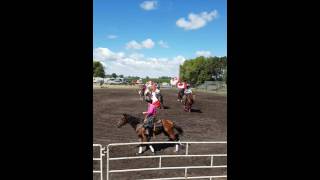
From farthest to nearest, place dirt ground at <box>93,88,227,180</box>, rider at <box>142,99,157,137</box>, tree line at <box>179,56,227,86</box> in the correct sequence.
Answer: tree line at <box>179,56,227,86</box> → rider at <box>142,99,157,137</box> → dirt ground at <box>93,88,227,180</box>

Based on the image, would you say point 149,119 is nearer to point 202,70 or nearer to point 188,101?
point 188,101

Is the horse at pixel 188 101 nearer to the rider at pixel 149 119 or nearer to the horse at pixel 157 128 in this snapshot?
the horse at pixel 157 128

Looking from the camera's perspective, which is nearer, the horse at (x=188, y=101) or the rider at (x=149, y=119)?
the rider at (x=149, y=119)

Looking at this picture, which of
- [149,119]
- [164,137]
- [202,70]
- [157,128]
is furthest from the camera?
[202,70]

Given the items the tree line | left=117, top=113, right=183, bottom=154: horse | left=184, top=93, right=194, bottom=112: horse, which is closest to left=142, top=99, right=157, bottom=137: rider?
left=117, top=113, right=183, bottom=154: horse

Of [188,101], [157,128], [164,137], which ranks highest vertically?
[188,101]

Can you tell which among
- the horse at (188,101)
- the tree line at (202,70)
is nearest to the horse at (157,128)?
the horse at (188,101)

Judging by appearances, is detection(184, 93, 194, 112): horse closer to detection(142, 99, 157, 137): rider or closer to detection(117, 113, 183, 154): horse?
detection(117, 113, 183, 154): horse

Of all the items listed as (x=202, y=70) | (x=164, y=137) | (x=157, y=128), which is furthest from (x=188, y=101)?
(x=202, y=70)

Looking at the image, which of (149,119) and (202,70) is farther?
(202,70)

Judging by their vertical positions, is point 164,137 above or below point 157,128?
below

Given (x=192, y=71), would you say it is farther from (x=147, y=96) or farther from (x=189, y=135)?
(x=189, y=135)
